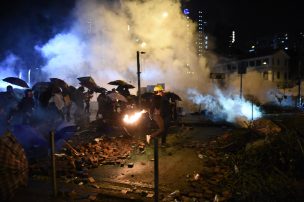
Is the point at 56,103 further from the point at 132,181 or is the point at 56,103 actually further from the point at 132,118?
the point at 132,181

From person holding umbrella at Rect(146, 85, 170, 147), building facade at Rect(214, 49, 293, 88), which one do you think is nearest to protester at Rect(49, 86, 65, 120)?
person holding umbrella at Rect(146, 85, 170, 147)

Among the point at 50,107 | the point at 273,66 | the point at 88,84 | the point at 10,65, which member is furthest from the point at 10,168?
the point at 273,66

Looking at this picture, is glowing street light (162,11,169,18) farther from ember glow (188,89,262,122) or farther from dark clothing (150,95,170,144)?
dark clothing (150,95,170,144)

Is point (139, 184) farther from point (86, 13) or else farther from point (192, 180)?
point (86, 13)

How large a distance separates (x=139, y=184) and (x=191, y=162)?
6.97 ft

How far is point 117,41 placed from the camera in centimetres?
2567

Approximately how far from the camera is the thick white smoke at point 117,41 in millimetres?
24750

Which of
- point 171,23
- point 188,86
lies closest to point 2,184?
point 171,23

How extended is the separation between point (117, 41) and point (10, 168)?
21253 mm

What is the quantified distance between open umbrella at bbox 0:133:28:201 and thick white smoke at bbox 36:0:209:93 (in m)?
20.4

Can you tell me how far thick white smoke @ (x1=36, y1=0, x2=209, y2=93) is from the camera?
24750 mm

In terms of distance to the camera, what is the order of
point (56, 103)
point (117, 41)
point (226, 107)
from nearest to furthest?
point (56, 103) < point (226, 107) < point (117, 41)

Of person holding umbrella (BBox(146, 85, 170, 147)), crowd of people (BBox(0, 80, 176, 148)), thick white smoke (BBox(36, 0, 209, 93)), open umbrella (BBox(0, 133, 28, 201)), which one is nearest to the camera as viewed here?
open umbrella (BBox(0, 133, 28, 201))

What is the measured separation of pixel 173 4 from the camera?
25.1 m
